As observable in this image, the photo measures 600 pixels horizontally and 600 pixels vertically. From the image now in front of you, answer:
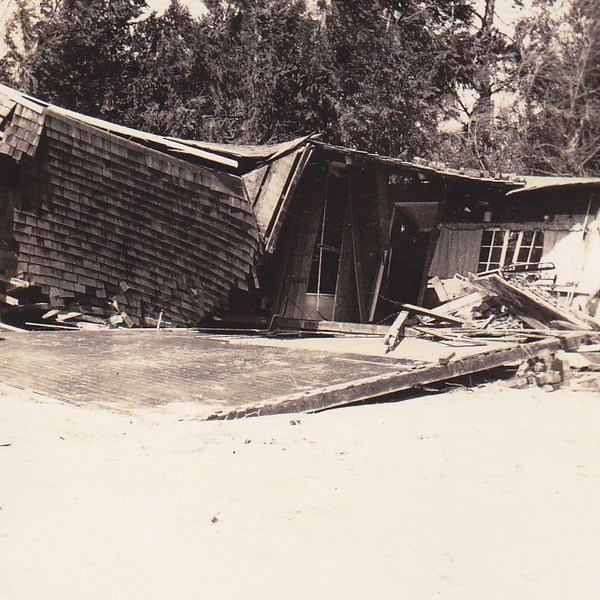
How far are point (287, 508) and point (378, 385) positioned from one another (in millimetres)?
3036

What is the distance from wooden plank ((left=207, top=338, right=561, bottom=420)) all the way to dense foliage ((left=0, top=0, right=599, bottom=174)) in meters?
15.9

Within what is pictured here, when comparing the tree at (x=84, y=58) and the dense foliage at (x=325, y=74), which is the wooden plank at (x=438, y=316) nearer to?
the dense foliage at (x=325, y=74)

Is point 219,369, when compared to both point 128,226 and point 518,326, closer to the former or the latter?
point 128,226

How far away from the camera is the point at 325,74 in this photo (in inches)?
947

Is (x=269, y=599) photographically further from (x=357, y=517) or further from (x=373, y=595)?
(x=357, y=517)

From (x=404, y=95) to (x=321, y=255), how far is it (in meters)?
13.4

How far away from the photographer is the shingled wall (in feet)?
35.0

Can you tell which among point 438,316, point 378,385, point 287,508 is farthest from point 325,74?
point 287,508

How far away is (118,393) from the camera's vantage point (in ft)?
20.7

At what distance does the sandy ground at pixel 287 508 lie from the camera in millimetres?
3281

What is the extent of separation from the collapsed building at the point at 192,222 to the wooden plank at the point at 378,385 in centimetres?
426

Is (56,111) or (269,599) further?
(56,111)

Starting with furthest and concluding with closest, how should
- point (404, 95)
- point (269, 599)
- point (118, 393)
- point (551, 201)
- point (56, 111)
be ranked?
point (404, 95)
point (551, 201)
point (56, 111)
point (118, 393)
point (269, 599)

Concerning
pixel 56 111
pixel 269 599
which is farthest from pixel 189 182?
pixel 269 599
